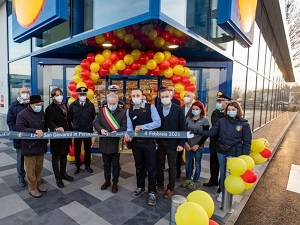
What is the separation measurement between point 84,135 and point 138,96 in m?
1.36

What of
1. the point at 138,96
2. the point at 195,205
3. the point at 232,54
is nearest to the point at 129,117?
the point at 138,96

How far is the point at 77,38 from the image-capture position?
5086 mm

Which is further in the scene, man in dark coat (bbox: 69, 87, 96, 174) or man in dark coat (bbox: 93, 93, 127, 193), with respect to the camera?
man in dark coat (bbox: 69, 87, 96, 174)

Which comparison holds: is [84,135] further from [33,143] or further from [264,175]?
[264,175]

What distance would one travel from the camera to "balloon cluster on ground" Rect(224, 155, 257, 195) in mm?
3201

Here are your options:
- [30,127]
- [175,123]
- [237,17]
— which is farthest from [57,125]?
[237,17]

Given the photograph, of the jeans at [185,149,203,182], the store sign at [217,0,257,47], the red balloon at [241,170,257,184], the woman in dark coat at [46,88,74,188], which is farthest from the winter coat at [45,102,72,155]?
the store sign at [217,0,257,47]

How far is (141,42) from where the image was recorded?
17.2 ft

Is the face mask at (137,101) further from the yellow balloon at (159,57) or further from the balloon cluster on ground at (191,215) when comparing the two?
the yellow balloon at (159,57)

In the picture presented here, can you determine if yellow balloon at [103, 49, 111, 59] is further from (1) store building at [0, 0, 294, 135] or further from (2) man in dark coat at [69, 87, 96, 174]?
(2) man in dark coat at [69, 87, 96, 174]

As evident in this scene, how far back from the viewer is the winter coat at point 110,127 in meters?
4.01

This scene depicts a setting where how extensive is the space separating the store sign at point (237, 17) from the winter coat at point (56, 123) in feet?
13.3

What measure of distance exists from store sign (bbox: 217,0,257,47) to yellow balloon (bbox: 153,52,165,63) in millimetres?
1509

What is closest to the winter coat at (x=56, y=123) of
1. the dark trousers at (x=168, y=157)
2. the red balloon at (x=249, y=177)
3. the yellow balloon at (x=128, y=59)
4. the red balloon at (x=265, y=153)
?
the dark trousers at (x=168, y=157)
